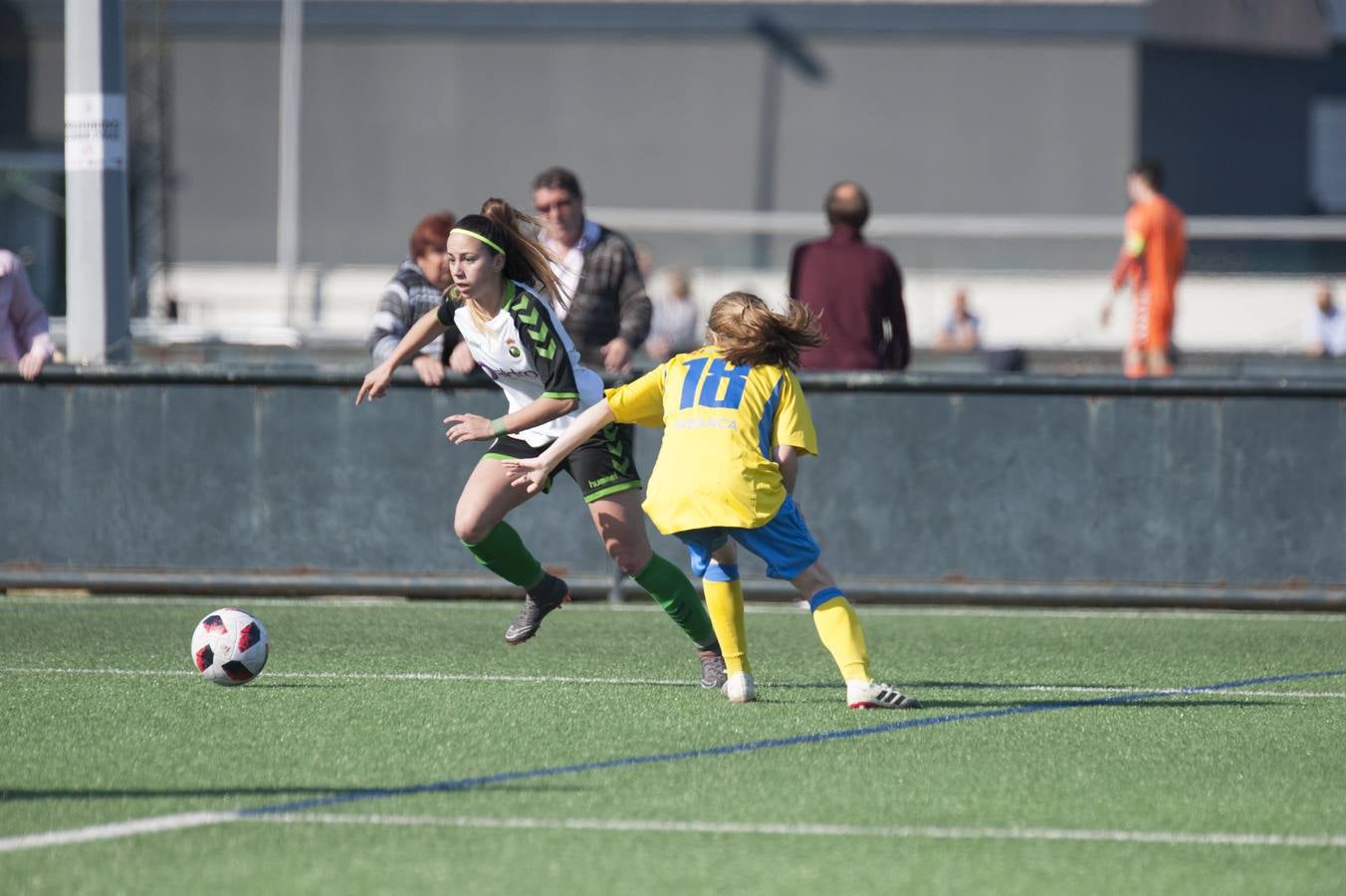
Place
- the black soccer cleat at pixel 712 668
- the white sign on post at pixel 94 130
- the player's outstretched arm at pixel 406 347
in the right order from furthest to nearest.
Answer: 1. the white sign on post at pixel 94 130
2. the player's outstretched arm at pixel 406 347
3. the black soccer cleat at pixel 712 668

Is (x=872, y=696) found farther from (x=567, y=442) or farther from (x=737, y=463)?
(x=567, y=442)

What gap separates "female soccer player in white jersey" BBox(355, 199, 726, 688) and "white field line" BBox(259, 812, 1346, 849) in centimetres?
251

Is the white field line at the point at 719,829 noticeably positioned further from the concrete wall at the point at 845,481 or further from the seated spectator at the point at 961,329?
the seated spectator at the point at 961,329

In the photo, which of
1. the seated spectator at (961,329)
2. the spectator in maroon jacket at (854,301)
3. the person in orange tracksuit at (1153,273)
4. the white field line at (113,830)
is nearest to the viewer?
the white field line at (113,830)

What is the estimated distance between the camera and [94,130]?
11.9 m

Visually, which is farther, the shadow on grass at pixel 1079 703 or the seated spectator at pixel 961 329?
the seated spectator at pixel 961 329

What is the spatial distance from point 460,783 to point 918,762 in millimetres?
1353

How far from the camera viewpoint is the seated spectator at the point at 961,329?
2652cm

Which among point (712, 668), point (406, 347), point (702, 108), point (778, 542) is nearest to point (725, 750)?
point (778, 542)

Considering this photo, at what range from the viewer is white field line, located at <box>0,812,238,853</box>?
5191 mm

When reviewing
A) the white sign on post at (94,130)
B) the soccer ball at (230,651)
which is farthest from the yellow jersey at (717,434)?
the white sign on post at (94,130)

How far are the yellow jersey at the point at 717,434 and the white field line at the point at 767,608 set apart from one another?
3.30 meters

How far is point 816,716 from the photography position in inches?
284

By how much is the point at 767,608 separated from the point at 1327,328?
16187mm
